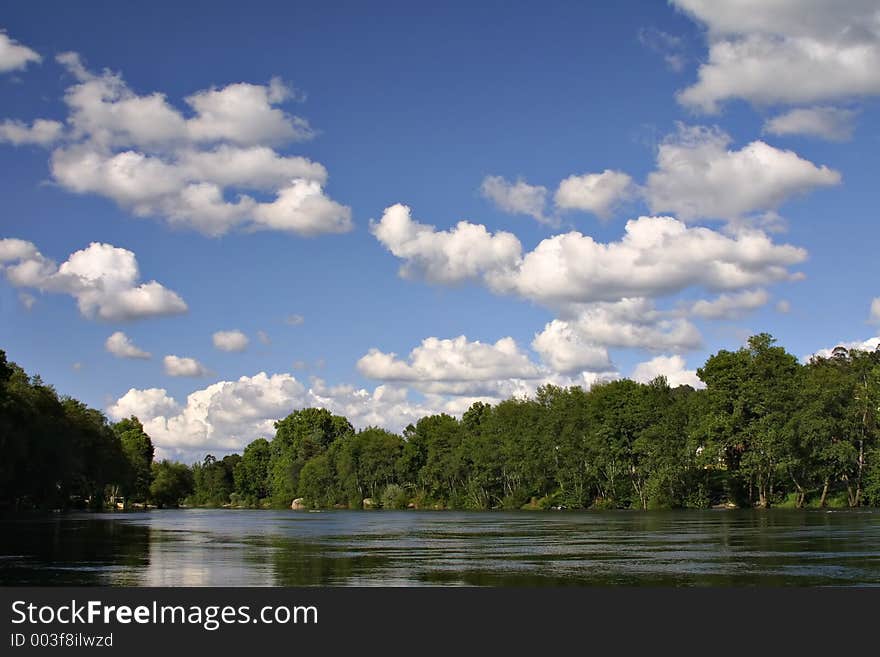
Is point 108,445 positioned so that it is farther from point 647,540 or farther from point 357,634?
point 357,634

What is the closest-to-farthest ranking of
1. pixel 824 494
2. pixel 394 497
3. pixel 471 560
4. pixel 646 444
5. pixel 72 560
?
pixel 471 560, pixel 72 560, pixel 824 494, pixel 646 444, pixel 394 497

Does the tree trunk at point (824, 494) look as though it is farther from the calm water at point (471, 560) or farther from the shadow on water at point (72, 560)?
the shadow on water at point (72, 560)

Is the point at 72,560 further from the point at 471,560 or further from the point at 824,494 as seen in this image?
the point at 824,494

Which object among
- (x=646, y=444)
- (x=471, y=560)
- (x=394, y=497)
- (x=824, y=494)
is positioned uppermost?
(x=646, y=444)

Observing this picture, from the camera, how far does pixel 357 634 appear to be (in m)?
19.2

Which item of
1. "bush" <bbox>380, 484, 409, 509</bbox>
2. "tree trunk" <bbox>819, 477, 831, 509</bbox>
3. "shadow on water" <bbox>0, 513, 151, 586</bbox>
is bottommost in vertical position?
"bush" <bbox>380, 484, 409, 509</bbox>

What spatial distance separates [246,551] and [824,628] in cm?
3117

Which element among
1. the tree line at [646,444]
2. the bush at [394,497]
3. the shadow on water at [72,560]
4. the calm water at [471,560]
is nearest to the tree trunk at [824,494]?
the tree line at [646,444]

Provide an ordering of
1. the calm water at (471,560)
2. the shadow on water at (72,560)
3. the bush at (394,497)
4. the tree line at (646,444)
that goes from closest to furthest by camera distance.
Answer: the calm water at (471,560)
the shadow on water at (72,560)
the tree line at (646,444)
the bush at (394,497)

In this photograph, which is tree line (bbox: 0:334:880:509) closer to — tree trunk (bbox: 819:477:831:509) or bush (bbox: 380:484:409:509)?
tree trunk (bbox: 819:477:831:509)

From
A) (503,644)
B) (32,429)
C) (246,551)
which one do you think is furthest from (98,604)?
(32,429)

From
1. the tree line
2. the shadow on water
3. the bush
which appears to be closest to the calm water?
the shadow on water

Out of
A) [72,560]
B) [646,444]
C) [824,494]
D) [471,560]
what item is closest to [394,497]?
[646,444]

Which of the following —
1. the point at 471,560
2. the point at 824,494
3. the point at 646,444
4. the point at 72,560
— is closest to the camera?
the point at 471,560
